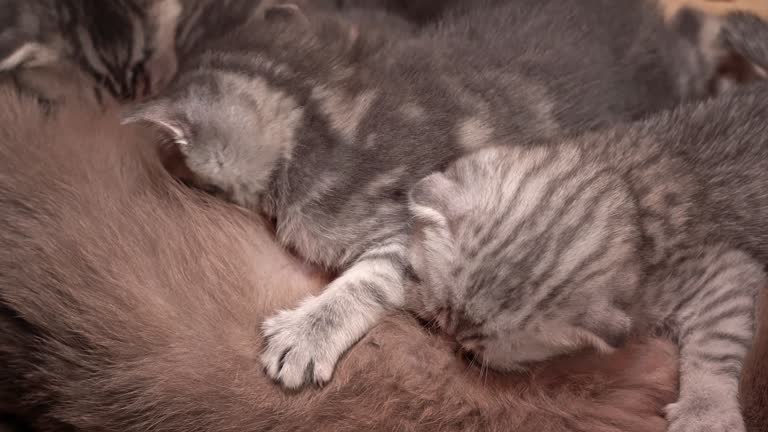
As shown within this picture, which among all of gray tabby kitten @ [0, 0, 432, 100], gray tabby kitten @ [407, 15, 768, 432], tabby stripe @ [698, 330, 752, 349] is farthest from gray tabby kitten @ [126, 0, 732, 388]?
tabby stripe @ [698, 330, 752, 349]

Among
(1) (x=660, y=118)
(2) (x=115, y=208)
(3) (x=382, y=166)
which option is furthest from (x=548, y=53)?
(2) (x=115, y=208)

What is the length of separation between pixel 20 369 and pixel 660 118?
1.36 m

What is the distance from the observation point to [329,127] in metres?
1.33

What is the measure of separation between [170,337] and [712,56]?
1.55 m

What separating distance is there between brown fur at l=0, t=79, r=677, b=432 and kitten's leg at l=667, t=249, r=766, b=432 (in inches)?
1.8

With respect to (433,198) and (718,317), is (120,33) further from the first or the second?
(718,317)

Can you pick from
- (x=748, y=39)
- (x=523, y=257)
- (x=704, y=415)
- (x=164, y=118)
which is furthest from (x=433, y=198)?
(x=748, y=39)

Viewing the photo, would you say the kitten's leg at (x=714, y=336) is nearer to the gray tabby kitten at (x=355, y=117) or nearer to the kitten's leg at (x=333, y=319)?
the gray tabby kitten at (x=355, y=117)

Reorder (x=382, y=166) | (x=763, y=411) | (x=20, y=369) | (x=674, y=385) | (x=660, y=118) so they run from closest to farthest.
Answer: (x=20, y=369)
(x=763, y=411)
(x=674, y=385)
(x=382, y=166)
(x=660, y=118)

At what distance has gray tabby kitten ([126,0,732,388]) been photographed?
4.07 feet

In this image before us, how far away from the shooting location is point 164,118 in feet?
3.92

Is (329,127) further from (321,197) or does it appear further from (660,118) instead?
(660,118)

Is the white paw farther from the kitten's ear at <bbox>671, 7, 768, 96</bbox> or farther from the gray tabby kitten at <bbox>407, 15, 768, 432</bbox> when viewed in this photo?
the kitten's ear at <bbox>671, 7, 768, 96</bbox>

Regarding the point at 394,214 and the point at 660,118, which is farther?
the point at 660,118
